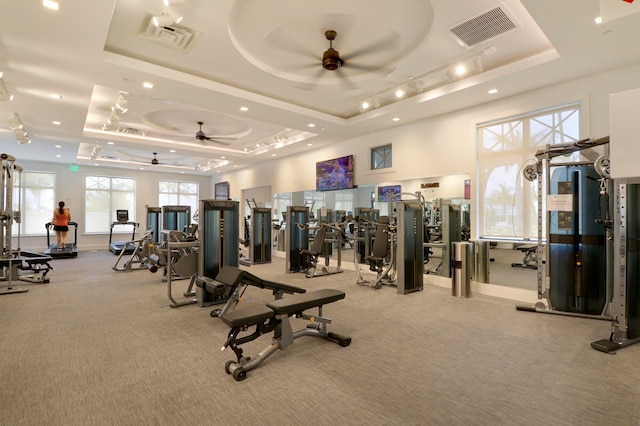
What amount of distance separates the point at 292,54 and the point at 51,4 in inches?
107

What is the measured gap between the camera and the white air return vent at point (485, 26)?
3.64 meters

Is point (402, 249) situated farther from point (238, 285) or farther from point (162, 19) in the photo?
point (162, 19)

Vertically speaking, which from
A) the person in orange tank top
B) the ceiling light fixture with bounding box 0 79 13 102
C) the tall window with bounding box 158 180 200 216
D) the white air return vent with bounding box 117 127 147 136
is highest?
the white air return vent with bounding box 117 127 147 136

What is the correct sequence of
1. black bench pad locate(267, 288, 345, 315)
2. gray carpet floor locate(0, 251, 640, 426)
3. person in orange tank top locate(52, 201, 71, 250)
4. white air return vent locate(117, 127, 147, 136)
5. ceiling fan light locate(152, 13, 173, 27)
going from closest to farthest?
1. gray carpet floor locate(0, 251, 640, 426)
2. black bench pad locate(267, 288, 345, 315)
3. ceiling fan light locate(152, 13, 173, 27)
4. white air return vent locate(117, 127, 147, 136)
5. person in orange tank top locate(52, 201, 71, 250)

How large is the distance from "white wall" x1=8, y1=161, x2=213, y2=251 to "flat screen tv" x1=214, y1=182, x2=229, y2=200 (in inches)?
85.7

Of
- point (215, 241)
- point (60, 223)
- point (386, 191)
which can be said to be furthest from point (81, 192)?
point (386, 191)

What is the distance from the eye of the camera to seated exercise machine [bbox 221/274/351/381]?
8.65ft

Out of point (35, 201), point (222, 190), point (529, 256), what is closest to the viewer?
point (529, 256)

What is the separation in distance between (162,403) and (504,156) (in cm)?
590

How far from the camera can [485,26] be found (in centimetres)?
388

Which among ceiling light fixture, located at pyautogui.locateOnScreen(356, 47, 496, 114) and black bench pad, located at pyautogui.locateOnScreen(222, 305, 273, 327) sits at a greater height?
ceiling light fixture, located at pyautogui.locateOnScreen(356, 47, 496, 114)

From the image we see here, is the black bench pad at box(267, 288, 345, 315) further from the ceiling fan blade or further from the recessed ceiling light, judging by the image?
the recessed ceiling light

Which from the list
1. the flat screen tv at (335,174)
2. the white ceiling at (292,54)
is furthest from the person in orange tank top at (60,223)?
the flat screen tv at (335,174)

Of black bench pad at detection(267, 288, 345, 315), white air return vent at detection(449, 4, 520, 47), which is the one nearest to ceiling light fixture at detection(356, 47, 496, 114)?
white air return vent at detection(449, 4, 520, 47)
